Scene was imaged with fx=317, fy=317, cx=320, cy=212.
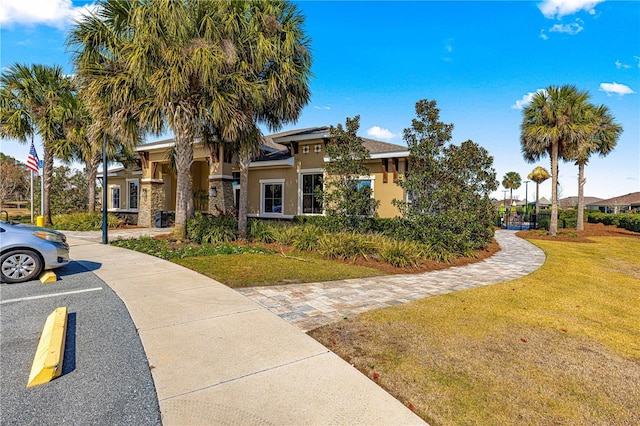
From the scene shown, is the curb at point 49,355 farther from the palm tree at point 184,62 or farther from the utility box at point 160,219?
the utility box at point 160,219

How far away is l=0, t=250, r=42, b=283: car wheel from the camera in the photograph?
629 cm

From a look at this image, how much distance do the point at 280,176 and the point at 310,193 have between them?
198cm

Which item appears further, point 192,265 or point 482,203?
point 482,203

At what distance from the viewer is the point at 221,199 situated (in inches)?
616

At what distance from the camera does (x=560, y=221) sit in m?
24.0

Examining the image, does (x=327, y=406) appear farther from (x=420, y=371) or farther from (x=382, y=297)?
(x=382, y=297)

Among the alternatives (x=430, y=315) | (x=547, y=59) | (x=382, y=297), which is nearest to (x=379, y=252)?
(x=382, y=297)

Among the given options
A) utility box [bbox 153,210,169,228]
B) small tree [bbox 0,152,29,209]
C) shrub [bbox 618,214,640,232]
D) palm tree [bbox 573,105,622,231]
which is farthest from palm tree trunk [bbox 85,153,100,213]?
shrub [bbox 618,214,640,232]

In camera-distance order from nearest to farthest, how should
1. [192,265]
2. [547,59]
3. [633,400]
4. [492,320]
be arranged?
[633,400], [492,320], [192,265], [547,59]

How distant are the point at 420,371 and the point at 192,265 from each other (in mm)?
6557

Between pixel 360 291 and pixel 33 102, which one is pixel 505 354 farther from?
pixel 33 102

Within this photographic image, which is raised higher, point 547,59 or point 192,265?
point 547,59

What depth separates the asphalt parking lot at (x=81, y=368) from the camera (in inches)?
100

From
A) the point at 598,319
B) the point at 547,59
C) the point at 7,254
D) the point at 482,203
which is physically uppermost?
the point at 547,59
